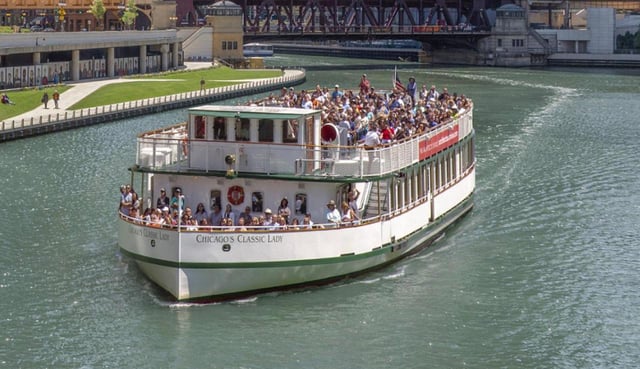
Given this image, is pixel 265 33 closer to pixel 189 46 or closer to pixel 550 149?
pixel 189 46

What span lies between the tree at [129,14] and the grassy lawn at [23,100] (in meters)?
51.9

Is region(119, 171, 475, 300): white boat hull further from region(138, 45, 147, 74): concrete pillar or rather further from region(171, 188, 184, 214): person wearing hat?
region(138, 45, 147, 74): concrete pillar

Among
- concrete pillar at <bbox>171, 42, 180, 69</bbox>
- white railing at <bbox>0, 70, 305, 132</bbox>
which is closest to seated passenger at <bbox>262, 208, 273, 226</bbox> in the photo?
white railing at <bbox>0, 70, 305, 132</bbox>

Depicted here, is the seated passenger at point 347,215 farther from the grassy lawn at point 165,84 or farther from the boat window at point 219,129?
the grassy lawn at point 165,84

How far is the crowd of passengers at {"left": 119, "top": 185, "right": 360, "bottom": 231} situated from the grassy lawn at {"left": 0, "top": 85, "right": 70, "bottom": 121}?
5237 centimetres

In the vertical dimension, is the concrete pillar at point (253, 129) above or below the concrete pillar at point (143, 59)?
below

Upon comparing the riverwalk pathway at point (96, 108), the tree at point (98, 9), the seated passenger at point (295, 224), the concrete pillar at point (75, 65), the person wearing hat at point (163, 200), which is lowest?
the seated passenger at point (295, 224)

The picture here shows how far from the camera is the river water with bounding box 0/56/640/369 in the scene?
33906 millimetres

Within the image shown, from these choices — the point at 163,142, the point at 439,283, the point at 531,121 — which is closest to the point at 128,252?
the point at 163,142

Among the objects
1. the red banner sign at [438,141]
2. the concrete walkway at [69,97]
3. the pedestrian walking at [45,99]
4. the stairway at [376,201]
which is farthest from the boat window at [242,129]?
the pedestrian walking at [45,99]

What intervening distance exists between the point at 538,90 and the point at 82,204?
8573 cm

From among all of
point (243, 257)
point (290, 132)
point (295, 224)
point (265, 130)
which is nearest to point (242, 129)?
point (265, 130)

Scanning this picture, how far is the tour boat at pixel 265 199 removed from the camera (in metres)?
37.2

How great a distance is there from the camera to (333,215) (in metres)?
39.0
